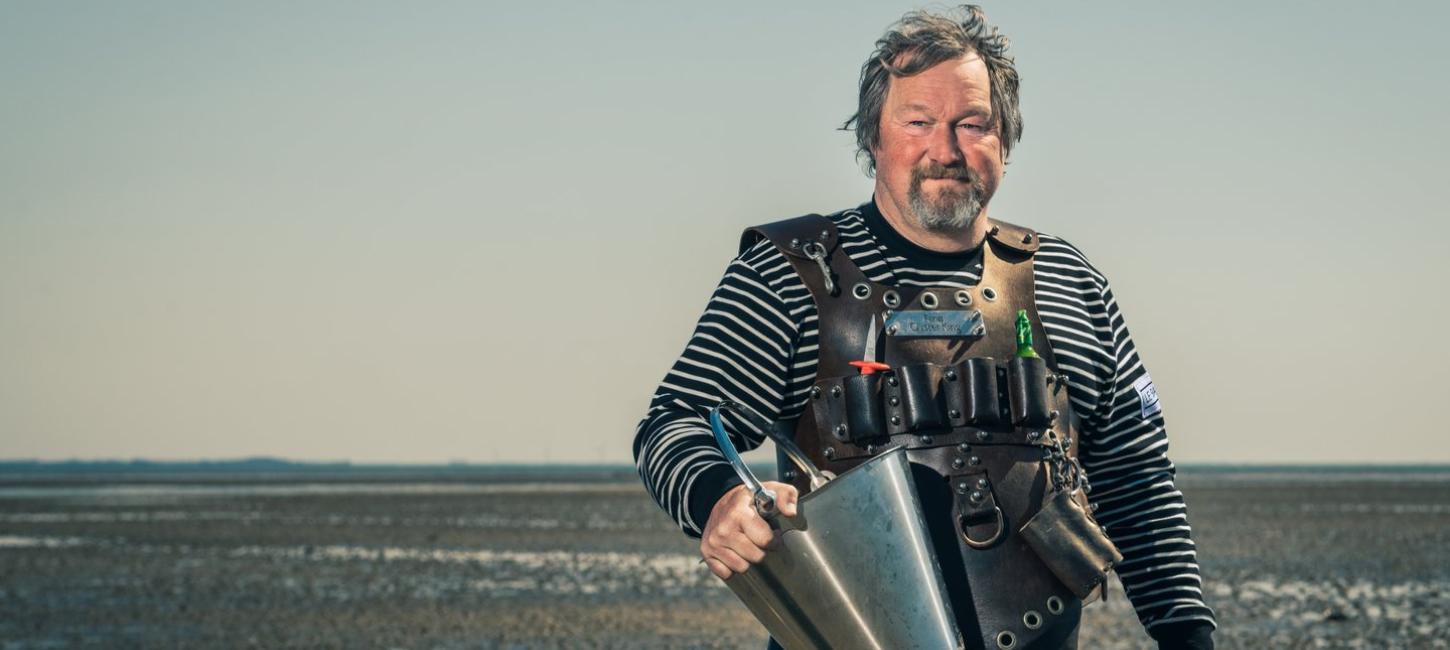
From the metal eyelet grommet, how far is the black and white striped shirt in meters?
0.55

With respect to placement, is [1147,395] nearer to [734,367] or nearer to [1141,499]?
[1141,499]

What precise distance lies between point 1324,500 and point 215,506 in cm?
4419

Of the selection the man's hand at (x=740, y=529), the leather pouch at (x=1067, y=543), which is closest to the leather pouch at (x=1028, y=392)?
the leather pouch at (x=1067, y=543)

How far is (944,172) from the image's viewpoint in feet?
11.8

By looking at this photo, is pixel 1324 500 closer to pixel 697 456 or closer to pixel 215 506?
pixel 215 506

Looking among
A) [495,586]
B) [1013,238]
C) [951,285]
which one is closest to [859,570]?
[951,285]

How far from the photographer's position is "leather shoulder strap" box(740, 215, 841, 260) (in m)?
3.61

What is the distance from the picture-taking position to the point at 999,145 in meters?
3.69

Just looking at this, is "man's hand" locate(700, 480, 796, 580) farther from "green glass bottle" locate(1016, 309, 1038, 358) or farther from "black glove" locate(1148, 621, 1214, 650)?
"black glove" locate(1148, 621, 1214, 650)

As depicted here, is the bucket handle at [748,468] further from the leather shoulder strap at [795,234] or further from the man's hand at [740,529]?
the leather shoulder strap at [795,234]

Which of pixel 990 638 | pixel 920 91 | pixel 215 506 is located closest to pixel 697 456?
pixel 990 638

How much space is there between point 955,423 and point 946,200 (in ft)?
1.66

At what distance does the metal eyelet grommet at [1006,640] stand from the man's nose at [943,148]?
3.28ft

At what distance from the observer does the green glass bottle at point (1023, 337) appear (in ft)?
11.6
